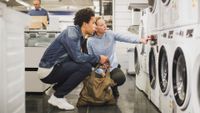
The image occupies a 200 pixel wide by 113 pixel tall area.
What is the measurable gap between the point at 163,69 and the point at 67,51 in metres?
1.01

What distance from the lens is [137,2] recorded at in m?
5.10

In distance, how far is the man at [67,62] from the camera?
3385 mm

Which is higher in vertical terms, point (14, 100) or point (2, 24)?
point (2, 24)

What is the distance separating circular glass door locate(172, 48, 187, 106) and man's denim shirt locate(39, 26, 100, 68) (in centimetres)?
107

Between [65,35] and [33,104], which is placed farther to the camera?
[33,104]

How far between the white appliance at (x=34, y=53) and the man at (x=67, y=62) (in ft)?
2.58

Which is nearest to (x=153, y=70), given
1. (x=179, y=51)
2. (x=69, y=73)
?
(x=69, y=73)

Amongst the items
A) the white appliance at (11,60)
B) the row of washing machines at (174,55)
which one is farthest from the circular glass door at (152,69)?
the white appliance at (11,60)

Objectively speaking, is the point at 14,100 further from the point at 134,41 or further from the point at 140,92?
the point at 140,92

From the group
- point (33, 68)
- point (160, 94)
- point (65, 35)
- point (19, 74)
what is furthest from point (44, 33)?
point (19, 74)

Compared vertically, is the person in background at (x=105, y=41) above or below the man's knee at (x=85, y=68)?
above

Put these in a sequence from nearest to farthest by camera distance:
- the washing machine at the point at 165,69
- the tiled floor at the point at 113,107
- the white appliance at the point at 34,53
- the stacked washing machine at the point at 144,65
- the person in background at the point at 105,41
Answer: the washing machine at the point at 165,69 → the tiled floor at the point at 113,107 → the person in background at the point at 105,41 → the stacked washing machine at the point at 144,65 → the white appliance at the point at 34,53

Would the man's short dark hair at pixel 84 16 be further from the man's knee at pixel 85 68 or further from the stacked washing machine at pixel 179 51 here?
the stacked washing machine at pixel 179 51

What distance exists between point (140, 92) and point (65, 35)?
61.4 inches
